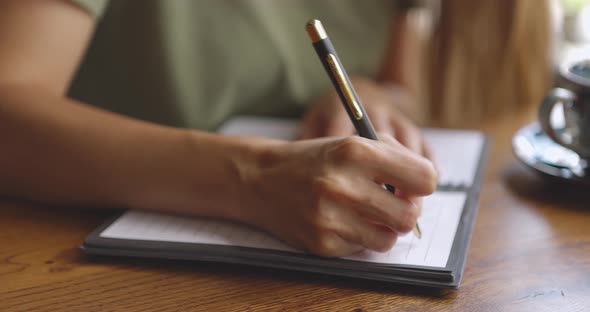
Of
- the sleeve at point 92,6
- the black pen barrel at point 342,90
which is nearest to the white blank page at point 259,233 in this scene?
the black pen barrel at point 342,90

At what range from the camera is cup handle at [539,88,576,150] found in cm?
72

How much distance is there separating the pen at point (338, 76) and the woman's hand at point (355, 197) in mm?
24

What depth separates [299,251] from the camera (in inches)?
22.4

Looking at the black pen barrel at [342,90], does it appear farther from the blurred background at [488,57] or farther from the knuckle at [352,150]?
the blurred background at [488,57]

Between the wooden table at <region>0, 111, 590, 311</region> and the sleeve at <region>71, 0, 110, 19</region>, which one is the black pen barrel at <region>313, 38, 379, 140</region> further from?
the sleeve at <region>71, 0, 110, 19</region>

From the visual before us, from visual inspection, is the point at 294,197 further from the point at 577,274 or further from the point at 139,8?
the point at 139,8

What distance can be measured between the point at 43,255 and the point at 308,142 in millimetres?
277

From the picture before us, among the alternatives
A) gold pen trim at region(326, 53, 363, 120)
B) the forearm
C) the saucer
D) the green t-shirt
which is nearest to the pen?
gold pen trim at region(326, 53, 363, 120)

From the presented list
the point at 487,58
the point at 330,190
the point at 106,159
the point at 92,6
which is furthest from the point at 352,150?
the point at 487,58

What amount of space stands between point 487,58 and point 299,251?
0.64 meters

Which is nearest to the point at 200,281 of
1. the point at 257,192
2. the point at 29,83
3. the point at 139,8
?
the point at 257,192

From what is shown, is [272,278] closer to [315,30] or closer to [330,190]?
[330,190]

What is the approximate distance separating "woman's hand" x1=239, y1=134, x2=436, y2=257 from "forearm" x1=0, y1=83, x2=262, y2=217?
90 mm

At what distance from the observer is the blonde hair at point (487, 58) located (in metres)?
1.03
